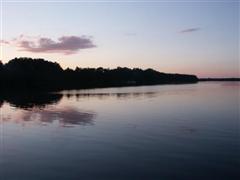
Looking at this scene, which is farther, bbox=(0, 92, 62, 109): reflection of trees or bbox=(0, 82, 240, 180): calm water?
bbox=(0, 92, 62, 109): reflection of trees

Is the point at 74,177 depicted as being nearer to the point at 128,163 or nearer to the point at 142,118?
the point at 128,163

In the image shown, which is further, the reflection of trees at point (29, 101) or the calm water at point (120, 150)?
the reflection of trees at point (29, 101)

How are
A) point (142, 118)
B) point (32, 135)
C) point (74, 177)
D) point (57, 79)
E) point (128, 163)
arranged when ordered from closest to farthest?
point (74, 177) < point (128, 163) < point (32, 135) < point (142, 118) < point (57, 79)

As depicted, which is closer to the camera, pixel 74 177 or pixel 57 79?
pixel 74 177

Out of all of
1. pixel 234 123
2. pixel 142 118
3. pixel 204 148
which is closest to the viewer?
pixel 204 148

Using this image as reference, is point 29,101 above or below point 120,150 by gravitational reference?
above

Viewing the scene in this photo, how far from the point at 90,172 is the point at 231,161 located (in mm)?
8212

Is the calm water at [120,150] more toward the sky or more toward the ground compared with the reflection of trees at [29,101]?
Answer: more toward the ground

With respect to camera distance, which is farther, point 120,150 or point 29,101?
point 29,101

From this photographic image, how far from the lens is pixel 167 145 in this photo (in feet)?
73.8

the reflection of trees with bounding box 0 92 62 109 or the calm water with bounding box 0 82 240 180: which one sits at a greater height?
the reflection of trees with bounding box 0 92 62 109

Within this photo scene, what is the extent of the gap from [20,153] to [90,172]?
20.9ft

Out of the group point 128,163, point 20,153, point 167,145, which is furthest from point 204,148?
point 20,153

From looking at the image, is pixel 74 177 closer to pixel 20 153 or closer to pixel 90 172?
pixel 90 172
